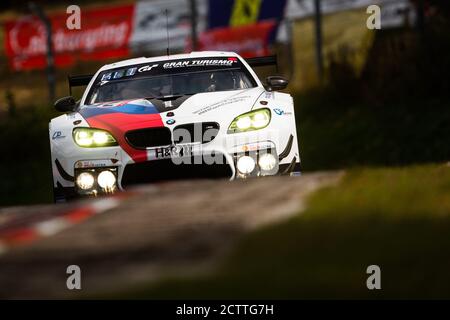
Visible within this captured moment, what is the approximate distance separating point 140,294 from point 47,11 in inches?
1430

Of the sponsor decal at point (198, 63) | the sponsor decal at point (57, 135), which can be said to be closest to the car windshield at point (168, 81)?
the sponsor decal at point (198, 63)

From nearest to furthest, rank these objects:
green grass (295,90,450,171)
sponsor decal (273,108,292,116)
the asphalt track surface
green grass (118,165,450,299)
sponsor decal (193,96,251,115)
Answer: green grass (118,165,450,299), the asphalt track surface, sponsor decal (193,96,251,115), sponsor decal (273,108,292,116), green grass (295,90,450,171)

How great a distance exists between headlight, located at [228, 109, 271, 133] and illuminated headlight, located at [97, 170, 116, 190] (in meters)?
0.91

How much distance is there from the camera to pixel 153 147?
8.93 meters

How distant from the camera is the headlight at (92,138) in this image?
9086 mm

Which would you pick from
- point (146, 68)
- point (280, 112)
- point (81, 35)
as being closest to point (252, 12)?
point (81, 35)

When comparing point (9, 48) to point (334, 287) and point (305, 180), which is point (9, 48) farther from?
point (334, 287)

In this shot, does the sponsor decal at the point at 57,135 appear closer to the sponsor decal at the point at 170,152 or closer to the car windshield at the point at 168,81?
the sponsor decal at the point at 170,152

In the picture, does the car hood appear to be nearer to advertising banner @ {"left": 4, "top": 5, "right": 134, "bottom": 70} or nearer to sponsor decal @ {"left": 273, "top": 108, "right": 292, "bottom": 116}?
sponsor decal @ {"left": 273, "top": 108, "right": 292, "bottom": 116}

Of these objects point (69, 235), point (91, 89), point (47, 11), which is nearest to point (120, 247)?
point (69, 235)

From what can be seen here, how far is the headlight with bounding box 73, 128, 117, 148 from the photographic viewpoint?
9.09 meters

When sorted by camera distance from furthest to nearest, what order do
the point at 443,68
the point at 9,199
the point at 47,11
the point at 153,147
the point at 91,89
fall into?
the point at 47,11, the point at 443,68, the point at 9,199, the point at 91,89, the point at 153,147

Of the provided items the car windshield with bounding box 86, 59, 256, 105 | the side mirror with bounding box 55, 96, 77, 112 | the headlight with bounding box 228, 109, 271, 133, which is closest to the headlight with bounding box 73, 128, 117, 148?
the headlight with bounding box 228, 109, 271, 133

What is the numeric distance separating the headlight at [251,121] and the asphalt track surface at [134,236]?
2524 mm
